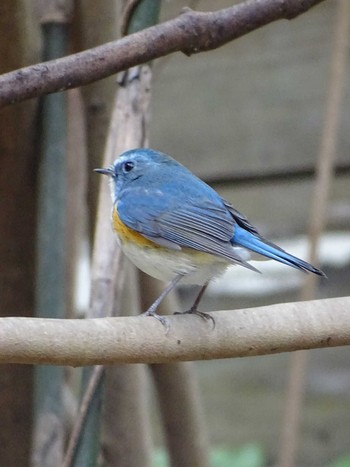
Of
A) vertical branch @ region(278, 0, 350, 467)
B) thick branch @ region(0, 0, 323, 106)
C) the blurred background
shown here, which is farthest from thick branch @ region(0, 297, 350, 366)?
the blurred background

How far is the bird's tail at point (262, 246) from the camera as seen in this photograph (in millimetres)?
1831

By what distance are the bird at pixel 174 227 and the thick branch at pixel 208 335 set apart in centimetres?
30

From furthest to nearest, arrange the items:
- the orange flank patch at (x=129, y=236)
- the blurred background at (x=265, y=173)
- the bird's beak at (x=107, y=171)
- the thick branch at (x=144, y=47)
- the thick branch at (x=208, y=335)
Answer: the blurred background at (x=265, y=173) < the bird's beak at (x=107, y=171) < the orange flank patch at (x=129, y=236) < the thick branch at (x=144, y=47) < the thick branch at (x=208, y=335)

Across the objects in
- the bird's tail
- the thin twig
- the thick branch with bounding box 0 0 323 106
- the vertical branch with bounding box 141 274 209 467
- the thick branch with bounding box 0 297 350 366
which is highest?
the thick branch with bounding box 0 0 323 106

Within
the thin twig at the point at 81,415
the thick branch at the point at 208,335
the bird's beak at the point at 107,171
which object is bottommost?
the thin twig at the point at 81,415

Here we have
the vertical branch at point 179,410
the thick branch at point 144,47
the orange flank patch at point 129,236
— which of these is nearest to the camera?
the thick branch at point 144,47

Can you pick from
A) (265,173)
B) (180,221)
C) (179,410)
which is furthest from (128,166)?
(265,173)

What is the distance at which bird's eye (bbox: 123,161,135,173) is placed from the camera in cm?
222

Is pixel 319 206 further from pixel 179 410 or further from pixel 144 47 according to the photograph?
pixel 144 47

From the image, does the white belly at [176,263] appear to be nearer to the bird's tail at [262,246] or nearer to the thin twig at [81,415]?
the bird's tail at [262,246]

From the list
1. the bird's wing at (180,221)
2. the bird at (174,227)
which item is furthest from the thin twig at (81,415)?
the bird's wing at (180,221)

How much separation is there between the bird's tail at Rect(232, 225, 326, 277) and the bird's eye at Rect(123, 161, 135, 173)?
31cm

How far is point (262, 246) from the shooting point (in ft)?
6.49

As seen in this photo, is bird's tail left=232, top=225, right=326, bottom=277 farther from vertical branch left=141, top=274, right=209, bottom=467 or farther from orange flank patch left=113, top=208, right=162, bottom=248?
vertical branch left=141, top=274, right=209, bottom=467
